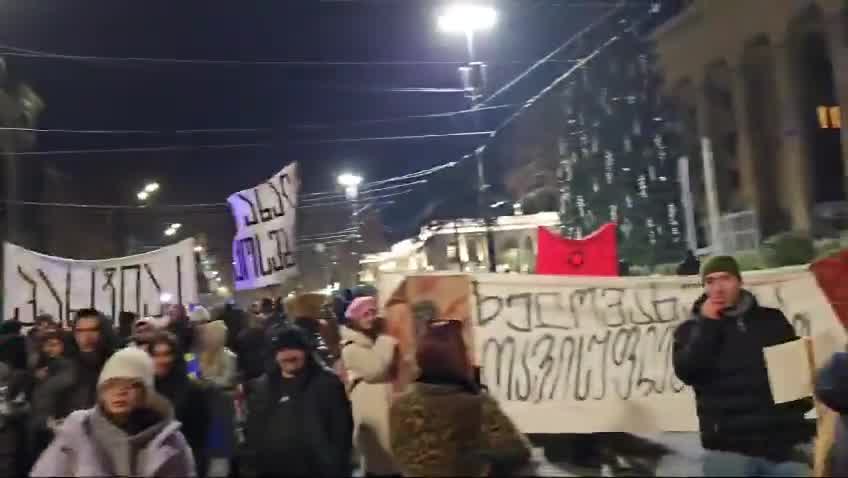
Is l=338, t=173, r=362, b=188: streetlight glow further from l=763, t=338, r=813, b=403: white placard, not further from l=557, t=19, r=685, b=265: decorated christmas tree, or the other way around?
l=763, t=338, r=813, b=403: white placard

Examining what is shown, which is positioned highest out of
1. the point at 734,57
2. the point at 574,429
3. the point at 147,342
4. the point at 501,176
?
the point at 734,57

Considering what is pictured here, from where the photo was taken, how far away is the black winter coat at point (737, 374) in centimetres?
441

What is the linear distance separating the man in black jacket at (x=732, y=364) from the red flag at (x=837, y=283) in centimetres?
187

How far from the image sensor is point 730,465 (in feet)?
10.1

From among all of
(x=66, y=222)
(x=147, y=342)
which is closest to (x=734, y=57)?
(x=66, y=222)

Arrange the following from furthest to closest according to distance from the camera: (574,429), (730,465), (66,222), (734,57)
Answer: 1. (66,222)
2. (734,57)
3. (574,429)
4. (730,465)

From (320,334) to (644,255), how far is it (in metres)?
9.99

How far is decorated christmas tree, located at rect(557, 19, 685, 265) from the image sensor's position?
16922mm

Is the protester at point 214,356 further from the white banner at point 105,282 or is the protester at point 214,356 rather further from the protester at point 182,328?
the white banner at point 105,282

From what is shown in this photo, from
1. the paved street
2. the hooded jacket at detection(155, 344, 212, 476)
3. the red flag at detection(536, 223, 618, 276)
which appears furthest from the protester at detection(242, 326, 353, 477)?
the red flag at detection(536, 223, 618, 276)

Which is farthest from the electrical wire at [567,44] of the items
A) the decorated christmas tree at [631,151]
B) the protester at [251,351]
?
the protester at [251,351]

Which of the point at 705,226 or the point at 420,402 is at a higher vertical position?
the point at 705,226

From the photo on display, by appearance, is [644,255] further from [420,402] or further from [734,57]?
[734,57]

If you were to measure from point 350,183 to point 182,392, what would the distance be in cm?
2669
